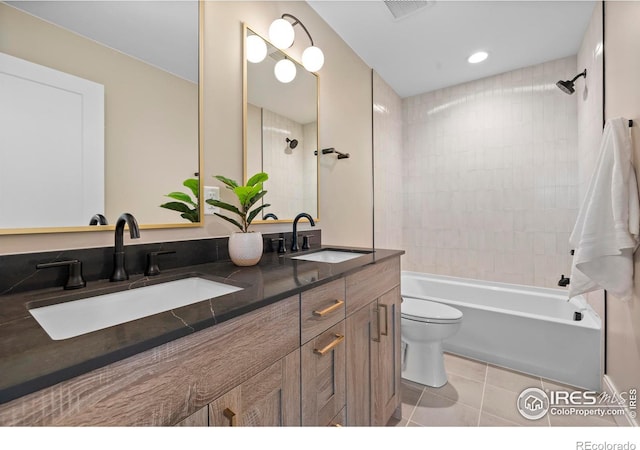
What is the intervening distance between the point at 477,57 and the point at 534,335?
2.24 metres

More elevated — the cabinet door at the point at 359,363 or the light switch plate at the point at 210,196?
the light switch plate at the point at 210,196

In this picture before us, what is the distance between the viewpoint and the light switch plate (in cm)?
125

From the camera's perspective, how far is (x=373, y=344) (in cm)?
125

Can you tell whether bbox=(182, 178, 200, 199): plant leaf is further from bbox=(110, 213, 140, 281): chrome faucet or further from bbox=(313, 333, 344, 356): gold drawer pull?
bbox=(313, 333, 344, 356): gold drawer pull

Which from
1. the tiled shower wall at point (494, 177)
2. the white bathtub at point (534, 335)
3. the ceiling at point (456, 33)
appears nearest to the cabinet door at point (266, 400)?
the white bathtub at point (534, 335)

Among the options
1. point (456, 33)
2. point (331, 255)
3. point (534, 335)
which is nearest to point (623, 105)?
point (456, 33)

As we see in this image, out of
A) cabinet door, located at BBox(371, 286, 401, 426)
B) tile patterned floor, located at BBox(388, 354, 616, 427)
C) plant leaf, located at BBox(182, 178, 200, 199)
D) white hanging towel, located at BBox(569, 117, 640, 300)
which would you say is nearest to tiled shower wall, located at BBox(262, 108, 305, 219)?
plant leaf, located at BBox(182, 178, 200, 199)

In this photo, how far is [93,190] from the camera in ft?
3.11

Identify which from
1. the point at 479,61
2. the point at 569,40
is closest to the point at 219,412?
the point at 479,61

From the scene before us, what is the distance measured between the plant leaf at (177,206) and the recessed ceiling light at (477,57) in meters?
2.60

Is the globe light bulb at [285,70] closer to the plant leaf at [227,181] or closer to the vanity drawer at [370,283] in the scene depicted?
the plant leaf at [227,181]

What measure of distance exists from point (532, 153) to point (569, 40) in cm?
87

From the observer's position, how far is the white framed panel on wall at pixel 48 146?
0.80 meters

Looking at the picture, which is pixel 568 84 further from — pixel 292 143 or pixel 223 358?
pixel 223 358
